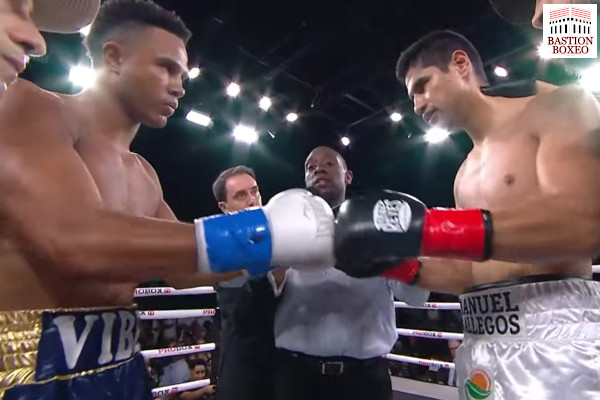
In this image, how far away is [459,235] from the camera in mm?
1045

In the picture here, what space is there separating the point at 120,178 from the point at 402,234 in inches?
28.9

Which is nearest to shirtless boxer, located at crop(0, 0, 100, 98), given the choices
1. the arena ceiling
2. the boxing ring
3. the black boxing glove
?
the black boxing glove

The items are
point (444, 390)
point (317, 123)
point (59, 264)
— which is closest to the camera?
point (59, 264)

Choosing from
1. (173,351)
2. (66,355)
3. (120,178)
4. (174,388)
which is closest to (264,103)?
(173,351)

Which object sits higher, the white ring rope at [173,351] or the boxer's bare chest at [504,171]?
the boxer's bare chest at [504,171]

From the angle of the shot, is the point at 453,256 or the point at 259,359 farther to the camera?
the point at 259,359

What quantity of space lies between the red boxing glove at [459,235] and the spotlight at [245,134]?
540 centimetres

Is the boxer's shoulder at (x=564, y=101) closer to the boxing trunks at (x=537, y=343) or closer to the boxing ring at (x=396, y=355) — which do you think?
the boxing trunks at (x=537, y=343)

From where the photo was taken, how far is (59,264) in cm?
86

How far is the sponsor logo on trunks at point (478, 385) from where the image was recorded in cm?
A: 117

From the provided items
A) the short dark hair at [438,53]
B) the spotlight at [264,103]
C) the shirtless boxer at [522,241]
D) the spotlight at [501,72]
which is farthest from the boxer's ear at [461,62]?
the spotlight at [264,103]

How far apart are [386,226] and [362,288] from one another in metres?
1.08

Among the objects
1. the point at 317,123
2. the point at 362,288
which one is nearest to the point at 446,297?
the point at 317,123

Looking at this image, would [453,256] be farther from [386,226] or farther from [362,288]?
[362,288]
